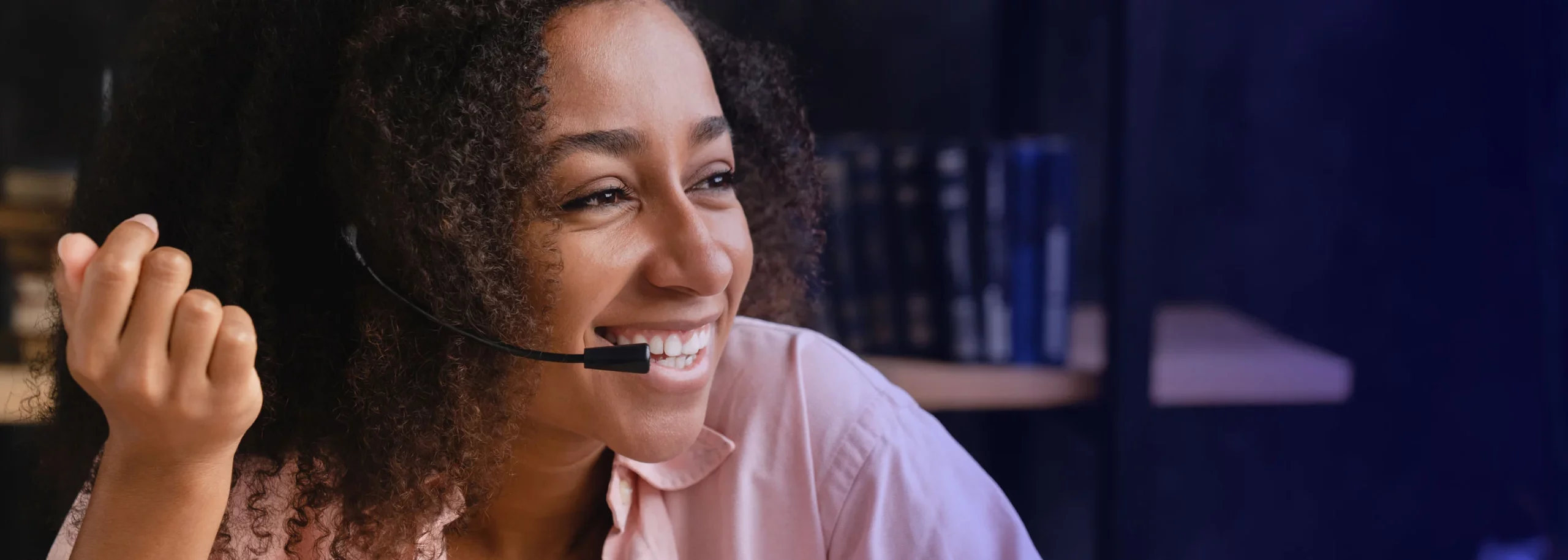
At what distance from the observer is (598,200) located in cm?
72

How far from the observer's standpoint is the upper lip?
0.75m

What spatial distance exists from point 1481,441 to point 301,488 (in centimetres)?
128

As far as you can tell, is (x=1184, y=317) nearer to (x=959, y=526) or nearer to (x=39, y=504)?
(x=959, y=526)

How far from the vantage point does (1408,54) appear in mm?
1364

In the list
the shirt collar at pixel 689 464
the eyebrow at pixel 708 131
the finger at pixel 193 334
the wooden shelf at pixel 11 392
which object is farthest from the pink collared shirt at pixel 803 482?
the wooden shelf at pixel 11 392

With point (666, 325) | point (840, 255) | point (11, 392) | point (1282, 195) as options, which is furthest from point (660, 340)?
point (1282, 195)

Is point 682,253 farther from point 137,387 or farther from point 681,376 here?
point 137,387

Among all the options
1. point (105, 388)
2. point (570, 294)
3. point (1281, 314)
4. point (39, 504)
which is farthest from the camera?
point (1281, 314)

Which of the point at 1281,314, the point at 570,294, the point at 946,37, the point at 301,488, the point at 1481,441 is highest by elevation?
the point at 946,37

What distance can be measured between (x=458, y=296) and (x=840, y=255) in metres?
0.54

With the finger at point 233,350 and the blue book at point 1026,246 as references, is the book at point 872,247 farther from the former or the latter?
the finger at point 233,350

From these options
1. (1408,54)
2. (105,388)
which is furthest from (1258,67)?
(105,388)

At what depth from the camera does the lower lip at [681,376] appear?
2.46 ft

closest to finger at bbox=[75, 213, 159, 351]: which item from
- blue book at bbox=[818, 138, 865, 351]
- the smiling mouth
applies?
the smiling mouth
